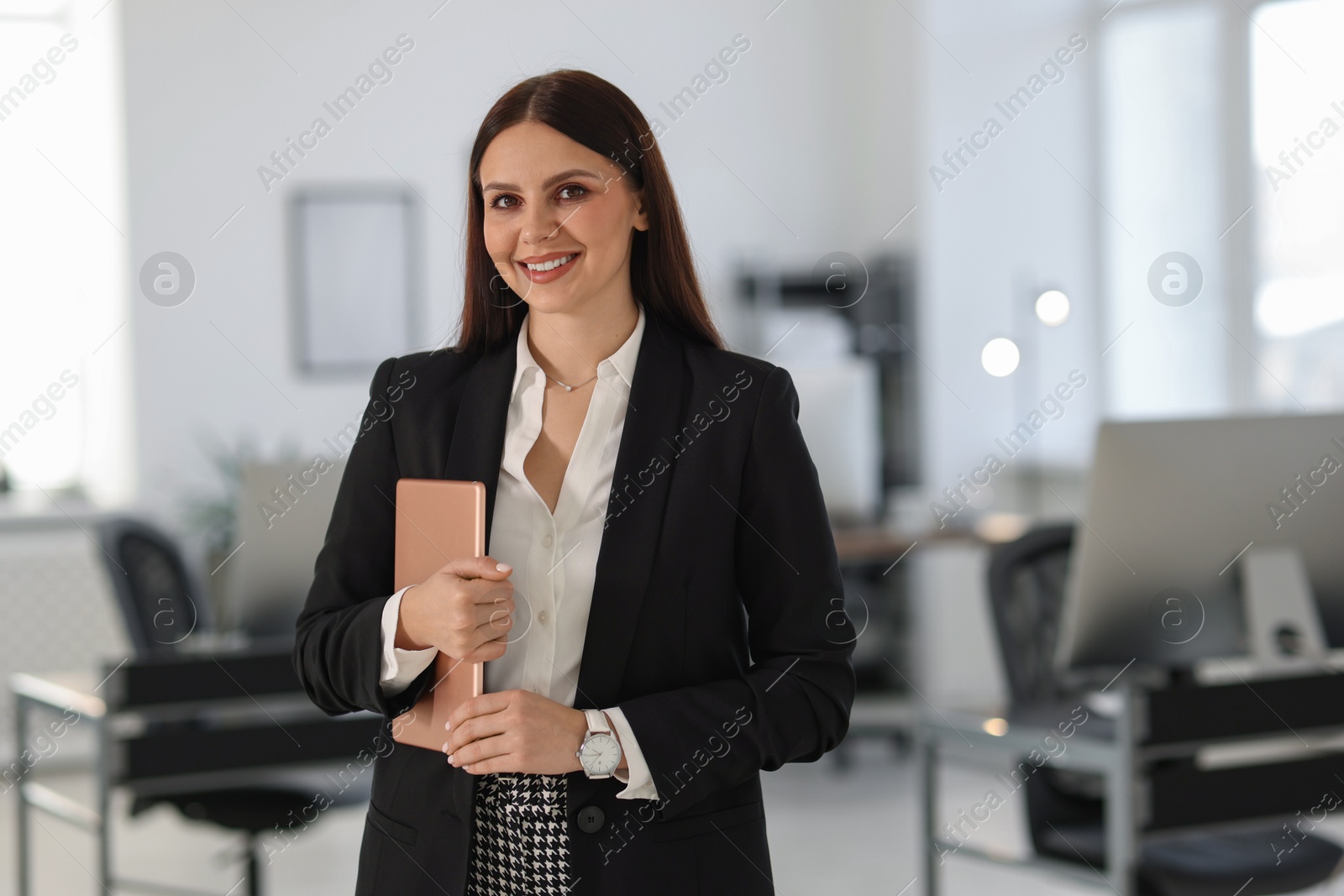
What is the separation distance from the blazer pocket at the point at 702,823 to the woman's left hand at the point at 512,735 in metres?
0.13

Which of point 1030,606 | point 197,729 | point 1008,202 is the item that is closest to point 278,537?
point 197,729

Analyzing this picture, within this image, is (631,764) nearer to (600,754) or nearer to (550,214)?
(600,754)

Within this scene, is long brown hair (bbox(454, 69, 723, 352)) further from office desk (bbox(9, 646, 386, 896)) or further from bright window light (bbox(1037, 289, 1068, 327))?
bright window light (bbox(1037, 289, 1068, 327))

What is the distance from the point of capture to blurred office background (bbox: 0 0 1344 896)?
15.5 feet

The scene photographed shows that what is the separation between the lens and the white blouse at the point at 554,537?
1210 mm

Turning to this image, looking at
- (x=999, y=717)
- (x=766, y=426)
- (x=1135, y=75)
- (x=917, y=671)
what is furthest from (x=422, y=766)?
(x=1135, y=75)

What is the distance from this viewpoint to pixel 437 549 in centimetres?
112

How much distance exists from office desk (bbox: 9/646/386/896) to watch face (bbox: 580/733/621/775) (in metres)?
1.23

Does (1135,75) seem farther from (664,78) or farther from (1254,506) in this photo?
(1254,506)

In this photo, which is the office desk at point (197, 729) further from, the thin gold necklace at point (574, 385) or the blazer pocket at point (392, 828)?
the thin gold necklace at point (574, 385)

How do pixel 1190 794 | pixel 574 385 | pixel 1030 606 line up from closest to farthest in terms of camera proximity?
pixel 574 385 → pixel 1190 794 → pixel 1030 606

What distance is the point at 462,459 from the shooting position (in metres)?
1.23

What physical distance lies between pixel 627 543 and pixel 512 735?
0.69ft

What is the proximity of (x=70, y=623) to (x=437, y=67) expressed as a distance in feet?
8.95
